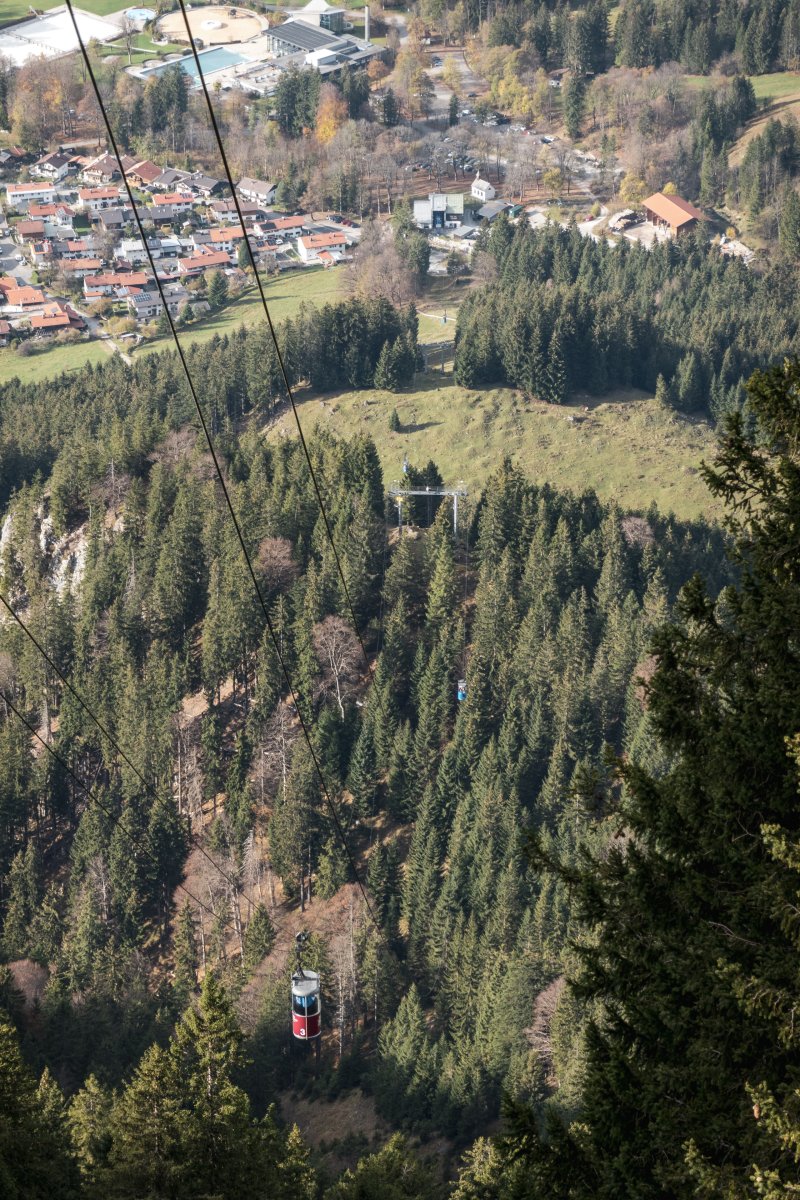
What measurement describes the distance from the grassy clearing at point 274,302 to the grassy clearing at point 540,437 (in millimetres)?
31050

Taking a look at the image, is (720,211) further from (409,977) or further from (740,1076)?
(740,1076)

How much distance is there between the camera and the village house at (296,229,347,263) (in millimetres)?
173000

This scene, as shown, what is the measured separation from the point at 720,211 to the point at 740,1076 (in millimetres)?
175299

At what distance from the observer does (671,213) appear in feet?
558

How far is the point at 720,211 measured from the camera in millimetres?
177250

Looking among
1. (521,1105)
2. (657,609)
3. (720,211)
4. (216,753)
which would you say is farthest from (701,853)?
(720,211)

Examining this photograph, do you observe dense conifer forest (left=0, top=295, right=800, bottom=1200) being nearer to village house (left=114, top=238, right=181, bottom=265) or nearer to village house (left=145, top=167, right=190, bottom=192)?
village house (left=114, top=238, right=181, bottom=265)

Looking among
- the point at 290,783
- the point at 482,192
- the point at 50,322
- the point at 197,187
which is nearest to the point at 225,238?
the point at 197,187

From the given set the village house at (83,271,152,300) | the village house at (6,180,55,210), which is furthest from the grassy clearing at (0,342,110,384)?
the village house at (6,180,55,210)

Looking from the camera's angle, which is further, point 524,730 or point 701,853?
point 524,730

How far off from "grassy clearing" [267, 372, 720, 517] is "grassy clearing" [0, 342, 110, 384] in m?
36.6

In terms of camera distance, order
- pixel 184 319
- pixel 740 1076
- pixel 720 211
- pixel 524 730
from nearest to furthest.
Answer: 1. pixel 740 1076
2. pixel 524 730
3. pixel 184 319
4. pixel 720 211

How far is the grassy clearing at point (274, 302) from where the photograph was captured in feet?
502

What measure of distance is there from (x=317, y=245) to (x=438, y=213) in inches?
573
